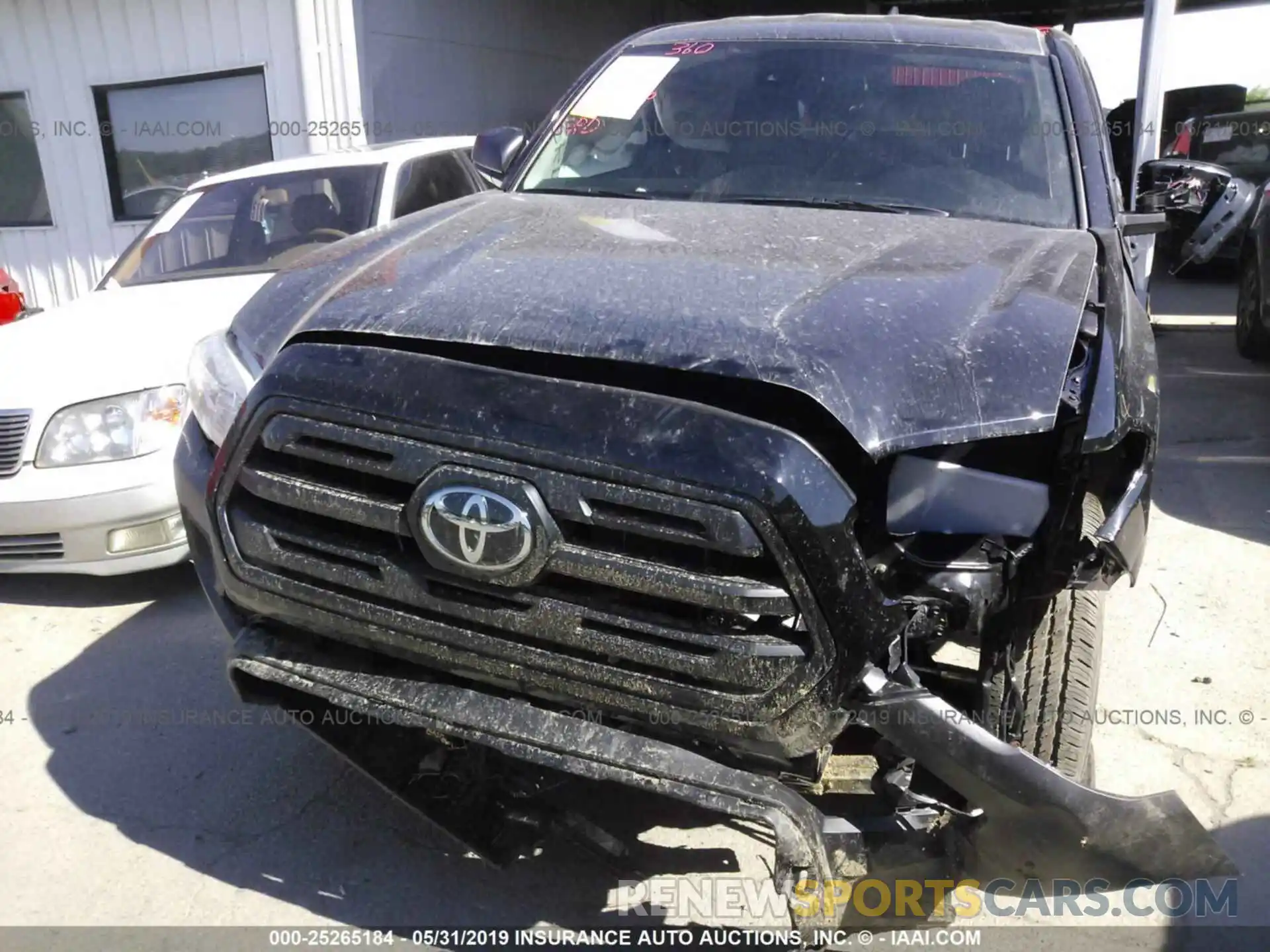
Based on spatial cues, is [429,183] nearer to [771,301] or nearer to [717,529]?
[771,301]

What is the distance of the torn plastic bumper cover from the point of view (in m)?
1.80

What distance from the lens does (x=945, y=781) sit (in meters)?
1.88

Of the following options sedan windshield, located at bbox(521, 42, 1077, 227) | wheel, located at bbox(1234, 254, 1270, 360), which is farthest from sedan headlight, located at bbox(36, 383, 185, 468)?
wheel, located at bbox(1234, 254, 1270, 360)

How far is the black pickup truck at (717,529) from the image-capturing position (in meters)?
1.81

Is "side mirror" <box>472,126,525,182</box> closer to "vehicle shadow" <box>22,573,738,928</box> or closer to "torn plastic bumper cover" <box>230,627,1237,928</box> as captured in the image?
"vehicle shadow" <box>22,573,738,928</box>

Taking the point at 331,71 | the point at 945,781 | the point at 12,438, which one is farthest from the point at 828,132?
the point at 331,71

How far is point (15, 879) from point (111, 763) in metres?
0.53

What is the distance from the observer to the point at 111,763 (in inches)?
129

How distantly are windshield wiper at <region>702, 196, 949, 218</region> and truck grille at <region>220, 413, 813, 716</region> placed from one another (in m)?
1.45

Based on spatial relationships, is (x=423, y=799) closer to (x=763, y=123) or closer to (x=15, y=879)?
(x=15, y=879)

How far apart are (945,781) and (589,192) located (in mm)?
2126

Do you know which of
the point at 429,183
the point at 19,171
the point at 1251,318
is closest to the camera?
the point at 429,183

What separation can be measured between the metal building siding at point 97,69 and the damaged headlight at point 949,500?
8091mm

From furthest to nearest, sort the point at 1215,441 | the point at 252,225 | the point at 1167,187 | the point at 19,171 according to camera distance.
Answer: the point at 19,171 → the point at 1215,441 → the point at 252,225 → the point at 1167,187
